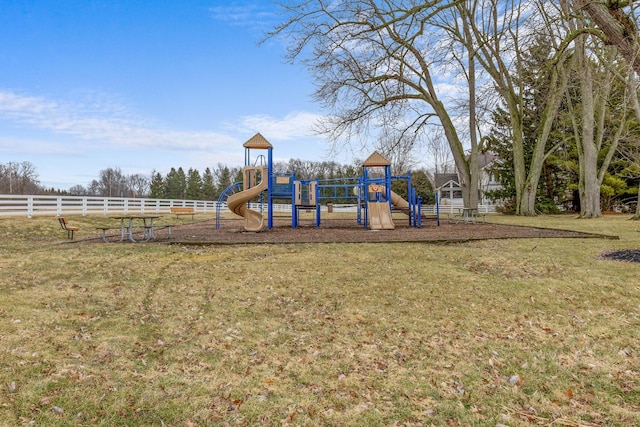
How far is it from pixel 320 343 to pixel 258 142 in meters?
12.9

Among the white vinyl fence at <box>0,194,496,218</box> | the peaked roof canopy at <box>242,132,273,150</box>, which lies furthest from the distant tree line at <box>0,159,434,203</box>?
the peaked roof canopy at <box>242,132,273,150</box>

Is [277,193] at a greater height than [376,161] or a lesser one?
lesser

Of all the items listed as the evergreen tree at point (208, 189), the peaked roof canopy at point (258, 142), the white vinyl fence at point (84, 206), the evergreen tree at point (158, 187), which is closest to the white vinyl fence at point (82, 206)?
the white vinyl fence at point (84, 206)

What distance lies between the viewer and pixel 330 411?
3.03 m

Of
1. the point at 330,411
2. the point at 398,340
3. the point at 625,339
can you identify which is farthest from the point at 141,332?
the point at 625,339

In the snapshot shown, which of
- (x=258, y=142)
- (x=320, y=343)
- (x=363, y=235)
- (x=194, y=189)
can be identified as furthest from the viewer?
(x=194, y=189)

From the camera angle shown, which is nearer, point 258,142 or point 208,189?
point 258,142

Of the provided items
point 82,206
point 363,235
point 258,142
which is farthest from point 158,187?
point 363,235

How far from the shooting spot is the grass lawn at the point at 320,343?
3051mm

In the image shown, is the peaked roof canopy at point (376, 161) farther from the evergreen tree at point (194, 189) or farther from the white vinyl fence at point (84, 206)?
the evergreen tree at point (194, 189)

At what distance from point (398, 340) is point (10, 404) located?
356cm

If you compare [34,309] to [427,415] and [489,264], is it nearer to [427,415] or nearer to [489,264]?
[427,415]

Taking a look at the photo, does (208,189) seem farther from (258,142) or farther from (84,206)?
(258,142)

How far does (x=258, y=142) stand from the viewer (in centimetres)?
1616
